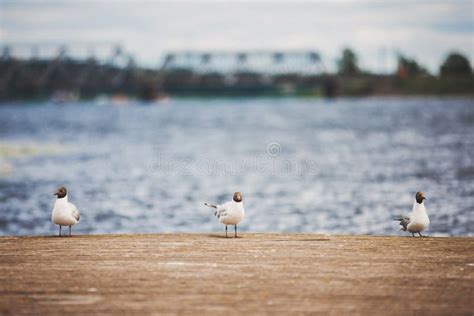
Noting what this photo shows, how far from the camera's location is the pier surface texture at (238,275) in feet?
26.0

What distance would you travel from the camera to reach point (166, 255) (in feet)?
34.8

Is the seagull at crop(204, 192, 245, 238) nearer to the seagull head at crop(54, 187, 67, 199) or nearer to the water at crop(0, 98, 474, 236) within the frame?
the seagull head at crop(54, 187, 67, 199)

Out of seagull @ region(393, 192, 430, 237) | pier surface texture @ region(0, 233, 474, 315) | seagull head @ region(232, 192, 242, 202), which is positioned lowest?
pier surface texture @ region(0, 233, 474, 315)

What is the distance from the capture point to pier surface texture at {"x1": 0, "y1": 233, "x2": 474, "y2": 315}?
7.93m

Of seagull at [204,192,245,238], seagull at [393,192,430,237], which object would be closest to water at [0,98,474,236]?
seagull at [393,192,430,237]

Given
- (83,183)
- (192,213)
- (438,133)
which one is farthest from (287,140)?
(192,213)

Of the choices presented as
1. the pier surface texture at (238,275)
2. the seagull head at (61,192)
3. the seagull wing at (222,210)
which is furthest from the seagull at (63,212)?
the seagull wing at (222,210)

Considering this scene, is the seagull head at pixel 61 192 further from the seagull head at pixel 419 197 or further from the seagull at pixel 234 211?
the seagull head at pixel 419 197

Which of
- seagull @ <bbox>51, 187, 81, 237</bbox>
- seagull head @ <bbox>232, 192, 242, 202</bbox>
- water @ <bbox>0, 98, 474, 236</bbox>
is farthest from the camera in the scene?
water @ <bbox>0, 98, 474, 236</bbox>

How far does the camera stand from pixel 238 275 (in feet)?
30.4

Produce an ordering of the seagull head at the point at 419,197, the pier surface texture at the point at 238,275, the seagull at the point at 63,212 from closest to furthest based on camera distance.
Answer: the pier surface texture at the point at 238,275 → the seagull at the point at 63,212 → the seagull head at the point at 419,197

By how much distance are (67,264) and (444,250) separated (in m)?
4.68

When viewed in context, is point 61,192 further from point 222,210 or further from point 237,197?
point 237,197

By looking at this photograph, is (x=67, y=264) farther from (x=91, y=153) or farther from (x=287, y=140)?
(x=287, y=140)
